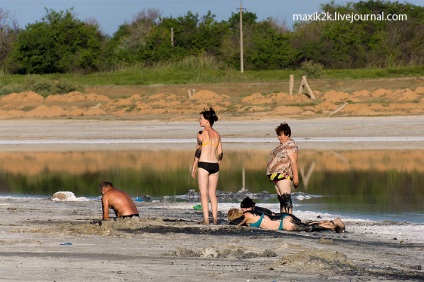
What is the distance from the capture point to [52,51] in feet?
212

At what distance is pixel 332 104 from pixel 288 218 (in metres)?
27.3

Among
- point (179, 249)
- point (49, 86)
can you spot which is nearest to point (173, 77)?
point (49, 86)

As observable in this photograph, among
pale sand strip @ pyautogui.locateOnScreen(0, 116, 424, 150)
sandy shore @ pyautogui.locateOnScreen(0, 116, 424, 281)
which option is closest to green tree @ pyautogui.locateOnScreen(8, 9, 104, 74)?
pale sand strip @ pyautogui.locateOnScreen(0, 116, 424, 150)

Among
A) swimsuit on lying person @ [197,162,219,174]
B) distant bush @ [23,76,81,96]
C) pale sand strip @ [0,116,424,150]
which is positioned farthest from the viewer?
distant bush @ [23,76,81,96]

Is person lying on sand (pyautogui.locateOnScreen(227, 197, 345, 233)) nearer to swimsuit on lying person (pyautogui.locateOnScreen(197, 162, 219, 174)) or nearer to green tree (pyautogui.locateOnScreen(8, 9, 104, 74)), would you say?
swimsuit on lying person (pyautogui.locateOnScreen(197, 162, 219, 174))

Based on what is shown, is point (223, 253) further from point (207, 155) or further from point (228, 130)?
point (228, 130)

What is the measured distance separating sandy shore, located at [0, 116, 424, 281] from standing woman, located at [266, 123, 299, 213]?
31.9 inches

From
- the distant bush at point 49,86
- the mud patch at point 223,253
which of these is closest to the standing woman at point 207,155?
the mud patch at point 223,253

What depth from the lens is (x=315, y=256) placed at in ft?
27.5

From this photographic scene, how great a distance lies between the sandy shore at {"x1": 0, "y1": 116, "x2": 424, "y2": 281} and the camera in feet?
24.9

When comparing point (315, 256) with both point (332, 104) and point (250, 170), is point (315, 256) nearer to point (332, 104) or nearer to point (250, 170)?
point (250, 170)

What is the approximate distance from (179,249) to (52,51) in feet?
188

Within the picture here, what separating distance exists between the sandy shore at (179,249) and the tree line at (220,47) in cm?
4914

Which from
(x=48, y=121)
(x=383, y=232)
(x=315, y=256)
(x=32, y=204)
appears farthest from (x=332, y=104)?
(x=315, y=256)
